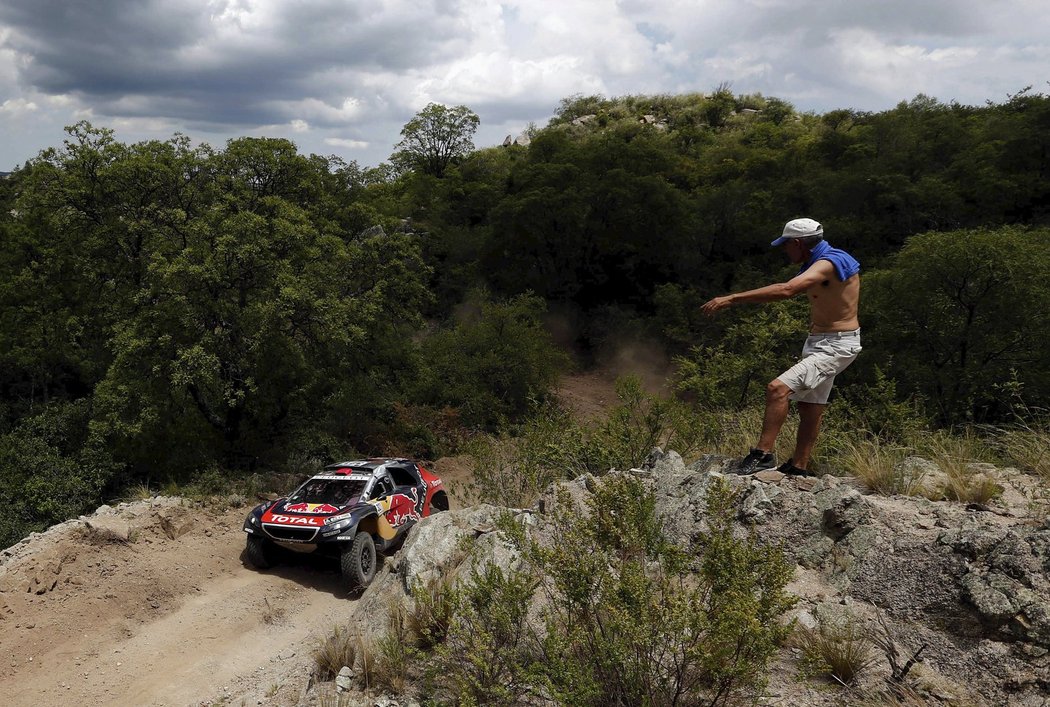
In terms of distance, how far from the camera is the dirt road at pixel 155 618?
671 centimetres

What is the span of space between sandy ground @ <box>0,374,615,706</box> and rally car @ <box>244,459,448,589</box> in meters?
0.49

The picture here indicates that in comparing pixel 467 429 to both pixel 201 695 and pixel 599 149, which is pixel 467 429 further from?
pixel 599 149

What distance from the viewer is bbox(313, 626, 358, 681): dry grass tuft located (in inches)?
199

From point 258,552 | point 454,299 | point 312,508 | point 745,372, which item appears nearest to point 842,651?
point 312,508

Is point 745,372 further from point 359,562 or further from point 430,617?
point 430,617

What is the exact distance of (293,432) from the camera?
16.5m

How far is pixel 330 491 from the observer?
9.90 m

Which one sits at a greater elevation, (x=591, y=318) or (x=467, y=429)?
(x=591, y=318)

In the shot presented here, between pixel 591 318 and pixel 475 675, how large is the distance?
27.3m

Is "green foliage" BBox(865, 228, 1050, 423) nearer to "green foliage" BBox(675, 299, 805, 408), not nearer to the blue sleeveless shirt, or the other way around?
"green foliage" BBox(675, 299, 805, 408)

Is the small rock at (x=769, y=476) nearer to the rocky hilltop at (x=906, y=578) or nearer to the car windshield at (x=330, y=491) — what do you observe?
the rocky hilltop at (x=906, y=578)

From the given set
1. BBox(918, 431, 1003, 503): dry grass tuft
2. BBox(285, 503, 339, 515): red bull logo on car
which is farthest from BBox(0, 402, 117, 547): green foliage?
BBox(918, 431, 1003, 503): dry grass tuft

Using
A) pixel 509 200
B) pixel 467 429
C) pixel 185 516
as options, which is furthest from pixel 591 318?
pixel 185 516

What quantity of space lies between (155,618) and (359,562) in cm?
265
